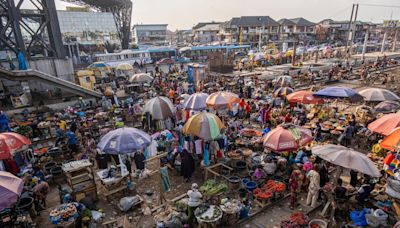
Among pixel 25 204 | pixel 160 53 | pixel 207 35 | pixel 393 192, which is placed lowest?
pixel 25 204

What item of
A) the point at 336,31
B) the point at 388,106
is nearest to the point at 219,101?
the point at 388,106

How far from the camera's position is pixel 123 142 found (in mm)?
7723

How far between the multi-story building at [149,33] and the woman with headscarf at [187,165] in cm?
6773

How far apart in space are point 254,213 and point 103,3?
53.3m

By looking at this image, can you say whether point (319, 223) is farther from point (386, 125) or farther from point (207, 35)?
point (207, 35)

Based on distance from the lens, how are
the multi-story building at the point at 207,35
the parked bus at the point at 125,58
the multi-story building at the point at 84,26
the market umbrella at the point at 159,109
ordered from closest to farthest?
the market umbrella at the point at 159,109 → the parked bus at the point at 125,58 → the multi-story building at the point at 84,26 → the multi-story building at the point at 207,35

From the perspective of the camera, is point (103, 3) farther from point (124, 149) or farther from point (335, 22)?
point (335, 22)

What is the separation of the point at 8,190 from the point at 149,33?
74.5m

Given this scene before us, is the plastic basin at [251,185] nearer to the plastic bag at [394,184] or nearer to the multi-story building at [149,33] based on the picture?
the plastic bag at [394,184]

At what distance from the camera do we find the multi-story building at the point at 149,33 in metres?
72.5

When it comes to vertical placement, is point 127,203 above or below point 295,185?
below

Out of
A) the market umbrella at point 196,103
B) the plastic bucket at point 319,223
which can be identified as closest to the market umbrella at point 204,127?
the market umbrella at point 196,103

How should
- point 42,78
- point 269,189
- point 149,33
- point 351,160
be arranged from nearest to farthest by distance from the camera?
point 351,160, point 269,189, point 42,78, point 149,33

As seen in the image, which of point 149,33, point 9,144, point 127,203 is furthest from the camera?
point 149,33
